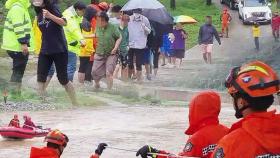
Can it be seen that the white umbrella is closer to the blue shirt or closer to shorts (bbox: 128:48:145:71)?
shorts (bbox: 128:48:145:71)

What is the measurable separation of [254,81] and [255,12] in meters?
37.8

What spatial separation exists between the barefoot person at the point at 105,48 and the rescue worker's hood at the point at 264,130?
10.2 metres

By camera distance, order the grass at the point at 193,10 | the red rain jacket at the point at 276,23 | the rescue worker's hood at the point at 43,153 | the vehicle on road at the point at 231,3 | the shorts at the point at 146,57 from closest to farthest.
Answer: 1. the rescue worker's hood at the point at 43,153
2. the shorts at the point at 146,57
3. the red rain jacket at the point at 276,23
4. the grass at the point at 193,10
5. the vehicle on road at the point at 231,3

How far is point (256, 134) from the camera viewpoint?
13.4 feet

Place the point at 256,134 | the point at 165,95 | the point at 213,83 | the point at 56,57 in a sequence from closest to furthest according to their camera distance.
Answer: the point at 256,134 < the point at 56,57 < the point at 165,95 < the point at 213,83

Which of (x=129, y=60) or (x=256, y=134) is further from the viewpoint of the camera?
(x=129, y=60)

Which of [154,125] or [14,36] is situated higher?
[14,36]

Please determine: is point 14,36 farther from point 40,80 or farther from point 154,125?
point 154,125

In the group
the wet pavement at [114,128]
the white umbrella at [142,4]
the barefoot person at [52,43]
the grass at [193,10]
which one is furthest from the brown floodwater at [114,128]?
the grass at [193,10]

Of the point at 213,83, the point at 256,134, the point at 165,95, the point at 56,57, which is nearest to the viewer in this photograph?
the point at 256,134

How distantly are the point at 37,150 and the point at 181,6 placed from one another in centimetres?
4489

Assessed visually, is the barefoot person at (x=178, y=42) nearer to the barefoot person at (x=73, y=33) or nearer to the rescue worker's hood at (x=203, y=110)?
the barefoot person at (x=73, y=33)

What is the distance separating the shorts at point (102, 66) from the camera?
47.0 ft

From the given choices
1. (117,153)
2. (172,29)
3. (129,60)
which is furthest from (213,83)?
(117,153)
